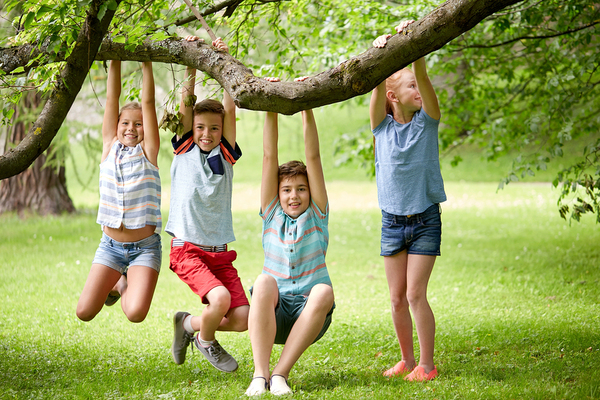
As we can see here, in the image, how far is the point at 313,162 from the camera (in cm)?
378

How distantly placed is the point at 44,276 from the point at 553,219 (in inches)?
379

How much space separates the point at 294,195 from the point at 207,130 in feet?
2.42

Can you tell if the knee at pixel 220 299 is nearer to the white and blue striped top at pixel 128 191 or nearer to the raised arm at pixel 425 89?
the white and blue striped top at pixel 128 191

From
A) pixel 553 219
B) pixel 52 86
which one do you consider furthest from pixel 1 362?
pixel 553 219

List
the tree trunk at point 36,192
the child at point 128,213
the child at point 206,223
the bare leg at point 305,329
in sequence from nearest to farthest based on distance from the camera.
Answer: the bare leg at point 305,329 < the child at point 206,223 < the child at point 128,213 < the tree trunk at point 36,192

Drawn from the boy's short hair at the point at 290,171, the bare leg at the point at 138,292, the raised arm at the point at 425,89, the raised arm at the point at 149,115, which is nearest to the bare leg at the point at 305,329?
the boy's short hair at the point at 290,171

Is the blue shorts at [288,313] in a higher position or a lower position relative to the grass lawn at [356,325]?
higher

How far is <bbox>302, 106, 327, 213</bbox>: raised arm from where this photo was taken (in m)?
3.73

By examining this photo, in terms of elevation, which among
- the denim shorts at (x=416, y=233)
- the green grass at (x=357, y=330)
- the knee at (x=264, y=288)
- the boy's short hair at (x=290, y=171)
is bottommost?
the green grass at (x=357, y=330)

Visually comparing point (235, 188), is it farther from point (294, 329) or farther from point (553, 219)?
point (294, 329)

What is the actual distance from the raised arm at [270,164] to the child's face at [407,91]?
0.81 metres

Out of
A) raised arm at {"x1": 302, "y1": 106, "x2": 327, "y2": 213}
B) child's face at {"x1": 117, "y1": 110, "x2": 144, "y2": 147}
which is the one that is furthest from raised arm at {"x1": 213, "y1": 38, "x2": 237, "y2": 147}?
child's face at {"x1": 117, "y1": 110, "x2": 144, "y2": 147}

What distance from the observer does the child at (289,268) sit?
3.48 metres

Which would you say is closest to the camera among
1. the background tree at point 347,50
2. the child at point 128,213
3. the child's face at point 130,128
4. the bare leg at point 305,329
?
the background tree at point 347,50
